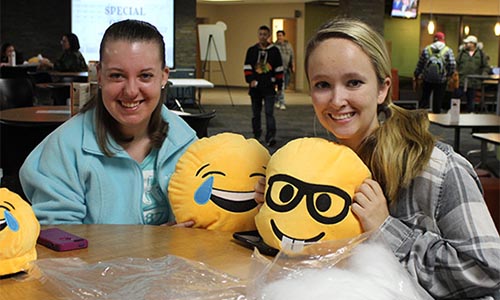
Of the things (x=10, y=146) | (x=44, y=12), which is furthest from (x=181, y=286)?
(x=44, y=12)

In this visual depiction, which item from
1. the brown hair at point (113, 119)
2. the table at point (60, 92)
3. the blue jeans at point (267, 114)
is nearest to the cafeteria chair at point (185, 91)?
the blue jeans at point (267, 114)

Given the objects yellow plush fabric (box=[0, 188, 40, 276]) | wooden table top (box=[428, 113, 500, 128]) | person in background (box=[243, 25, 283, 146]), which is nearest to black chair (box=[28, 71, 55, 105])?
person in background (box=[243, 25, 283, 146])

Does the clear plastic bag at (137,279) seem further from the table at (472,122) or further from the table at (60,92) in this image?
the table at (472,122)

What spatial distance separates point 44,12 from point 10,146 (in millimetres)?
11256

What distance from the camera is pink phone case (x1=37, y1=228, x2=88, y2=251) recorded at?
162cm

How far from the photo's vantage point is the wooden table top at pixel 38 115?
409 cm

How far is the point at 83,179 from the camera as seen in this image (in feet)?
6.64

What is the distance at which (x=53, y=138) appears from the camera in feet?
6.74

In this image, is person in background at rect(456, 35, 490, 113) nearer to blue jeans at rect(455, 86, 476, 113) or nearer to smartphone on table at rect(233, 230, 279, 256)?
blue jeans at rect(455, 86, 476, 113)

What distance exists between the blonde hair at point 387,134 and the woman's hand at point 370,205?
51 millimetres

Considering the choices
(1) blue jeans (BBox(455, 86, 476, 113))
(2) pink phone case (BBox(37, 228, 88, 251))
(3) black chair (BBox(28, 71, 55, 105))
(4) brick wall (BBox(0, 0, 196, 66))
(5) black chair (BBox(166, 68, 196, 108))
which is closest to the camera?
(2) pink phone case (BBox(37, 228, 88, 251))

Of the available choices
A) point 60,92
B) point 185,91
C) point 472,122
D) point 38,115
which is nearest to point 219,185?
point 38,115

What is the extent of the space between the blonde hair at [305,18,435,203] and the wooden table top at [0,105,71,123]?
2.80 metres

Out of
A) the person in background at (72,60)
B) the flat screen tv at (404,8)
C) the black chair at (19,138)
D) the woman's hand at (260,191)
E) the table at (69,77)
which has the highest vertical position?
the flat screen tv at (404,8)
